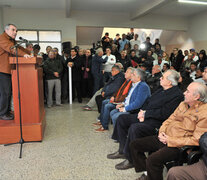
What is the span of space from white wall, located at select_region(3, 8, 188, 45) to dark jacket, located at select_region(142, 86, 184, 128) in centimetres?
756

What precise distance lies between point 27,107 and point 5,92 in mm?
418

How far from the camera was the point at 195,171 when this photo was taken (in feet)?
4.41

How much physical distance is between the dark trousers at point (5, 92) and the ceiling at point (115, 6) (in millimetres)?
4672

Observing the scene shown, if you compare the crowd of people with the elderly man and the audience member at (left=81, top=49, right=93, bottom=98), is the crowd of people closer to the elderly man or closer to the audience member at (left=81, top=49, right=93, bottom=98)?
the elderly man

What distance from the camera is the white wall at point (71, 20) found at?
8336 millimetres

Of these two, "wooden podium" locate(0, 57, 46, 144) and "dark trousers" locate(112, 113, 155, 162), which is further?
"wooden podium" locate(0, 57, 46, 144)

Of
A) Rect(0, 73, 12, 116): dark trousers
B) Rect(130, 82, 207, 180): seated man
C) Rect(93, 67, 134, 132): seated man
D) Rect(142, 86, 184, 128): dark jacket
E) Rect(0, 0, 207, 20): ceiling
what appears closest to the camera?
Rect(130, 82, 207, 180): seated man

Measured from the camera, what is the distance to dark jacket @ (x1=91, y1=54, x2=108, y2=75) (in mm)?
5437

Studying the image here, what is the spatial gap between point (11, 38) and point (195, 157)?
2.61 meters

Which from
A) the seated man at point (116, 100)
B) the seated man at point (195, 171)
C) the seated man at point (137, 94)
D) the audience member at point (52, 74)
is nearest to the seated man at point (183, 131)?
the seated man at point (195, 171)

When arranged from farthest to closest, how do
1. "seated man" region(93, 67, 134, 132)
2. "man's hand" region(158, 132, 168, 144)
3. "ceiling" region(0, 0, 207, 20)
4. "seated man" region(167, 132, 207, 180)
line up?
1. "ceiling" region(0, 0, 207, 20)
2. "seated man" region(93, 67, 134, 132)
3. "man's hand" region(158, 132, 168, 144)
4. "seated man" region(167, 132, 207, 180)

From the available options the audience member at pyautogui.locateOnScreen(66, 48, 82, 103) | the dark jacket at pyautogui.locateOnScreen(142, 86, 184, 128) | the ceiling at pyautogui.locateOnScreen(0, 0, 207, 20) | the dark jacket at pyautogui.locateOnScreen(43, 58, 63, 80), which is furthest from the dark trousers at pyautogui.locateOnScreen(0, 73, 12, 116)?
the ceiling at pyautogui.locateOnScreen(0, 0, 207, 20)

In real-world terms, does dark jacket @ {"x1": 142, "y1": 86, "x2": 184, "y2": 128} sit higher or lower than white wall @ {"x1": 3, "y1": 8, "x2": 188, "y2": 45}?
lower

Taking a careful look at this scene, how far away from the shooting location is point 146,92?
2523mm
